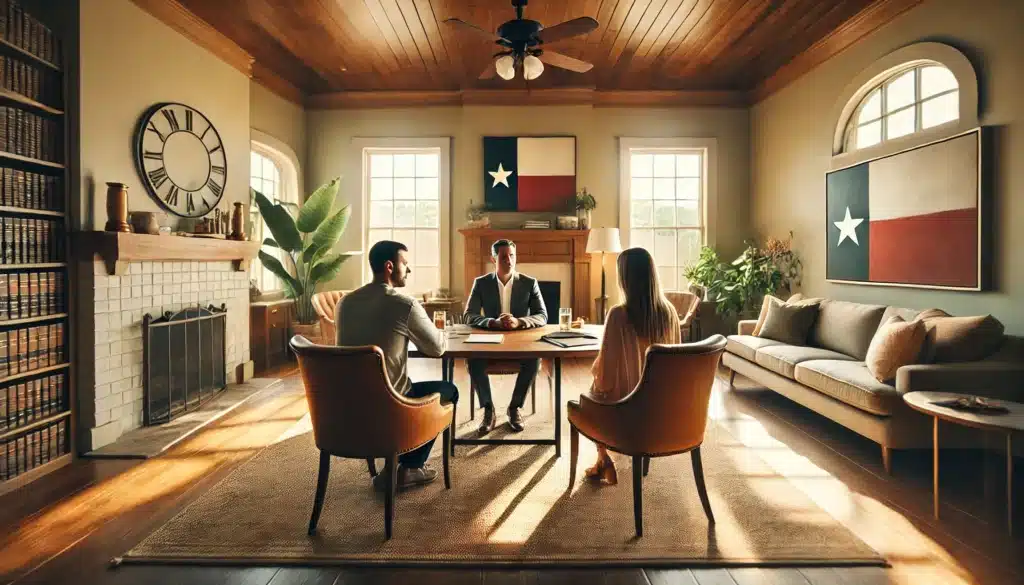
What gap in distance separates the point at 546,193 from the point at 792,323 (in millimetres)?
3152

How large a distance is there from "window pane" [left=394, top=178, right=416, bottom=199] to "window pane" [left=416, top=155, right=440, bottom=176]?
0.15 metres

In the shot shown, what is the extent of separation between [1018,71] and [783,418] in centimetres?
261

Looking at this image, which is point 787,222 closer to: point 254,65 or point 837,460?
point 837,460

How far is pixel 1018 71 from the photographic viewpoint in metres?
3.26

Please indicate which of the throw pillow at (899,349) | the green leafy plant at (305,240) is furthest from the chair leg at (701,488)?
the green leafy plant at (305,240)

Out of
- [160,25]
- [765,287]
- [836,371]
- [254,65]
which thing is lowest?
[836,371]

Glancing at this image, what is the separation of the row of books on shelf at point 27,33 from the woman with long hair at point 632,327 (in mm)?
3357

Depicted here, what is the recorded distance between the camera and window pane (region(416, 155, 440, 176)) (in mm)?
6801

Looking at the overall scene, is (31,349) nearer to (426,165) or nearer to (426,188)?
(426,188)

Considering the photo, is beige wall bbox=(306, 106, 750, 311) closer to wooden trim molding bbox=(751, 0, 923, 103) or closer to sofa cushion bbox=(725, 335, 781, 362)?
wooden trim molding bbox=(751, 0, 923, 103)

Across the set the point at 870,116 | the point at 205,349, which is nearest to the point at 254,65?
the point at 205,349

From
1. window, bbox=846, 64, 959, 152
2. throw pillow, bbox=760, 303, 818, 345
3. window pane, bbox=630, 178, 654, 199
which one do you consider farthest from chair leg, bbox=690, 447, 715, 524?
window pane, bbox=630, 178, 654, 199

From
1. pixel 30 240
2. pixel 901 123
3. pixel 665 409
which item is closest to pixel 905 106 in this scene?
pixel 901 123

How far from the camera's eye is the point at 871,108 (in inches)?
183
